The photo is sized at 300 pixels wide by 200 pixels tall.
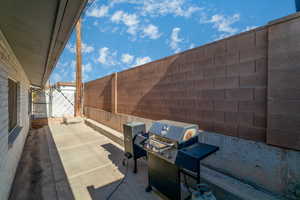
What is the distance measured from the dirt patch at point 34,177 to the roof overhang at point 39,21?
256cm

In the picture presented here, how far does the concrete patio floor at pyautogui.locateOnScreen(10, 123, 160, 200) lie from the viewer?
7.76ft

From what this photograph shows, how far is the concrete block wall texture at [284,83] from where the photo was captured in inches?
61.4

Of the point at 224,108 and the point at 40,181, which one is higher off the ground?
the point at 224,108

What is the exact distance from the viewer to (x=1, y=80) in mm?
2035

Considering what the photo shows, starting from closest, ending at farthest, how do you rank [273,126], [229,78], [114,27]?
1. [273,126]
2. [229,78]
3. [114,27]

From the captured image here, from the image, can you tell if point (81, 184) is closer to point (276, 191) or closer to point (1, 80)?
point (1, 80)

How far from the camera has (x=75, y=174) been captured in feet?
9.67

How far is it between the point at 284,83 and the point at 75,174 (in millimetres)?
3930

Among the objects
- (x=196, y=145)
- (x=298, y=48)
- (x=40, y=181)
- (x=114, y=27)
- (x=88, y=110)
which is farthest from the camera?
(x=114, y=27)

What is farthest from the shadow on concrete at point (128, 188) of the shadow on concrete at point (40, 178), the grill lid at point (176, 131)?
the grill lid at point (176, 131)

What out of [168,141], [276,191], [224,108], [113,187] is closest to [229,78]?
[224,108]

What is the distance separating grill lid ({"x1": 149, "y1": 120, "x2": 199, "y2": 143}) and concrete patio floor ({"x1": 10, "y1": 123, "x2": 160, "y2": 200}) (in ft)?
3.80

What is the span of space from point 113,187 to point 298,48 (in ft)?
11.1

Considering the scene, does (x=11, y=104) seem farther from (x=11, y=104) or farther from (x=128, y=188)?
(x=128, y=188)
